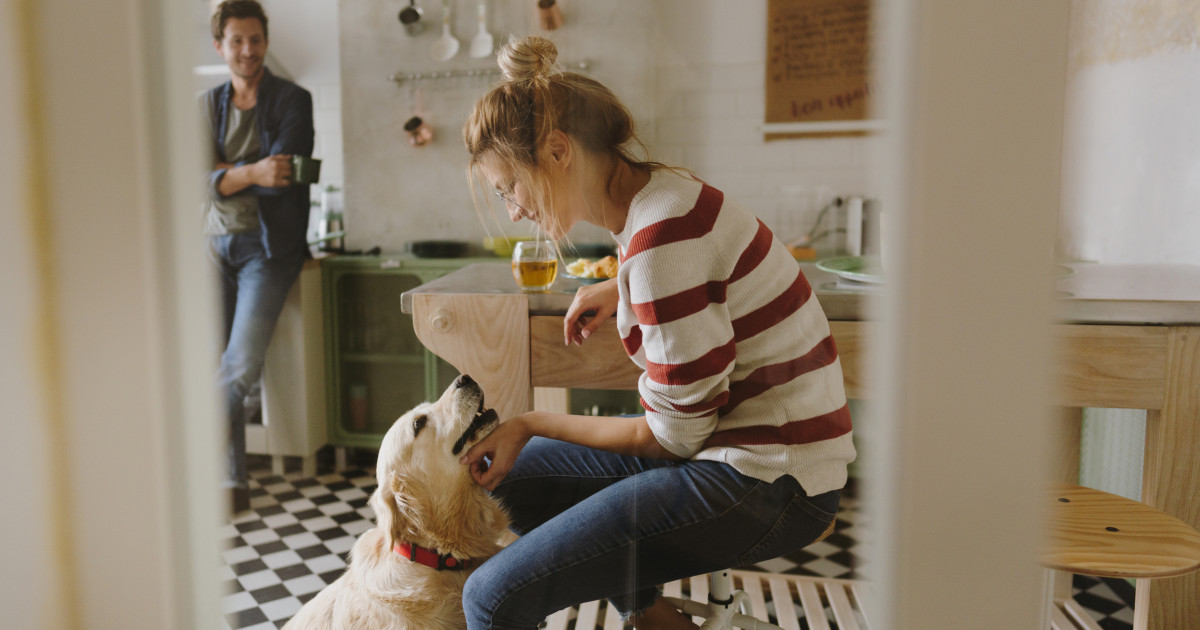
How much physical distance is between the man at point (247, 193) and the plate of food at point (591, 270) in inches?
6.8

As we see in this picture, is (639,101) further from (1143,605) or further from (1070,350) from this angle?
(1143,605)

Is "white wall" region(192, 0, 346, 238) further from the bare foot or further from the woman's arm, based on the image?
the bare foot

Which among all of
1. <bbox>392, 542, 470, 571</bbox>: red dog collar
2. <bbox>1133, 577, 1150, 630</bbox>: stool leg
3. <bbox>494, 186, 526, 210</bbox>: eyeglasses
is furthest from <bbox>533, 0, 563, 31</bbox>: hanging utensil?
<bbox>1133, 577, 1150, 630</bbox>: stool leg

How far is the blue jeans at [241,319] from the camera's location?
34 centimetres

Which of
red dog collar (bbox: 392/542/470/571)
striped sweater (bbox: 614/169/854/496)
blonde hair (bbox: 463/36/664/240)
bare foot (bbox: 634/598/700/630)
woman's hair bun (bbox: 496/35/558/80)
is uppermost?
woman's hair bun (bbox: 496/35/558/80)

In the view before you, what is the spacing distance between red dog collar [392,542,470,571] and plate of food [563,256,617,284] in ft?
1.23

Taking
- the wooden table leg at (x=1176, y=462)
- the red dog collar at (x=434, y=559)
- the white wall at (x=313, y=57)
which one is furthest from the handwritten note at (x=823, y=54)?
the wooden table leg at (x=1176, y=462)

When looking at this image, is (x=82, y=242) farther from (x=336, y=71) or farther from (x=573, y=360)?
(x=573, y=360)

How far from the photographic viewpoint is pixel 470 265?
47 centimetres

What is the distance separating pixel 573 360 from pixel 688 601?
235 millimetres

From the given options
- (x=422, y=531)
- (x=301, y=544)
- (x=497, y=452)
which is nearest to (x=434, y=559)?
(x=422, y=531)

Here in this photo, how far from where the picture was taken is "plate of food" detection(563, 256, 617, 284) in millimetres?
484

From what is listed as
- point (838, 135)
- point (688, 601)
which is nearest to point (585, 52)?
point (838, 135)

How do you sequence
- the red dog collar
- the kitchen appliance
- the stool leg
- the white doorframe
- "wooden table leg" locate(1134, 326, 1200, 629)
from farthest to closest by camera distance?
the stool leg, "wooden table leg" locate(1134, 326, 1200, 629), the red dog collar, the kitchen appliance, the white doorframe
